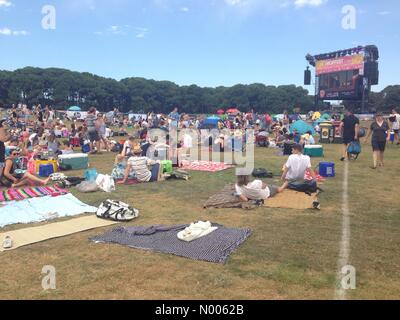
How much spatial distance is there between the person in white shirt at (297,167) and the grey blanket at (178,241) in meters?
3.14

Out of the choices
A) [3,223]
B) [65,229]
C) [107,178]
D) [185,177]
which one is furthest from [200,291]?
[185,177]

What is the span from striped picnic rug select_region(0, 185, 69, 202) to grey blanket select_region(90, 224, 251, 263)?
11.2 ft

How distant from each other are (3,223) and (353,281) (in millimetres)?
5571

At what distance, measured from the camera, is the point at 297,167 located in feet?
28.5

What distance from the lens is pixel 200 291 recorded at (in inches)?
160

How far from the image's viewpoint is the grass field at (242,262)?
13.3 ft

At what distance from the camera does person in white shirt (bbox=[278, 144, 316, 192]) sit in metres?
8.60

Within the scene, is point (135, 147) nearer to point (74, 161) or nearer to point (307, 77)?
point (74, 161)

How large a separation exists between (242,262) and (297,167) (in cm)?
434

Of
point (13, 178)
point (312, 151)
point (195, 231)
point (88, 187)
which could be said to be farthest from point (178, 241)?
point (312, 151)

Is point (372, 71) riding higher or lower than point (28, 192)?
higher

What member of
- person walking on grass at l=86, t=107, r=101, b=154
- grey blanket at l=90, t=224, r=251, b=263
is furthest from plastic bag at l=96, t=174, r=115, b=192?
person walking on grass at l=86, t=107, r=101, b=154

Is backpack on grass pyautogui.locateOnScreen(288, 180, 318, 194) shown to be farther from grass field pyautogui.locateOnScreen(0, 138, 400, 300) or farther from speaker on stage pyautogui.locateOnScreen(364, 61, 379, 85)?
speaker on stage pyautogui.locateOnScreen(364, 61, 379, 85)
